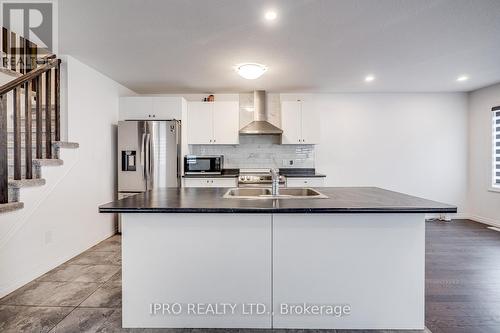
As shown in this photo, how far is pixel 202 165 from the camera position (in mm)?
4504

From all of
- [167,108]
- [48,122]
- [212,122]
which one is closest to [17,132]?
[48,122]

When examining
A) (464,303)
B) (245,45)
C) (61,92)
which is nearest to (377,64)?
(245,45)

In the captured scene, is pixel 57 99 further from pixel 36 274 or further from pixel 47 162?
pixel 36 274

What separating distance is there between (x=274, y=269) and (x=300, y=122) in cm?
321

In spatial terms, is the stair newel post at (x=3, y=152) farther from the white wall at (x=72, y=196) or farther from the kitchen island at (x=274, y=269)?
the kitchen island at (x=274, y=269)

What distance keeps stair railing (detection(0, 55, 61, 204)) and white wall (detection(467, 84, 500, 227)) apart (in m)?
6.42

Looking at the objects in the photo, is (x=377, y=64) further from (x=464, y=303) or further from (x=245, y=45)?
(x=464, y=303)

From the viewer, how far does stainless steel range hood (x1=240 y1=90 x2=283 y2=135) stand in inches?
174

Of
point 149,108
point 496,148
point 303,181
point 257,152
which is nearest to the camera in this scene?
point 149,108

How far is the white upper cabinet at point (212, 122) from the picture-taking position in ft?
14.9

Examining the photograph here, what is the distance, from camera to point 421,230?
1.77 metres

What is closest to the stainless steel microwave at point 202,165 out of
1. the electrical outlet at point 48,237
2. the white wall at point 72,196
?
the white wall at point 72,196

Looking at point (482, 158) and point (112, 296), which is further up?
point (482, 158)

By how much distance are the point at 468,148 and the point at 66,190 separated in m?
6.47
